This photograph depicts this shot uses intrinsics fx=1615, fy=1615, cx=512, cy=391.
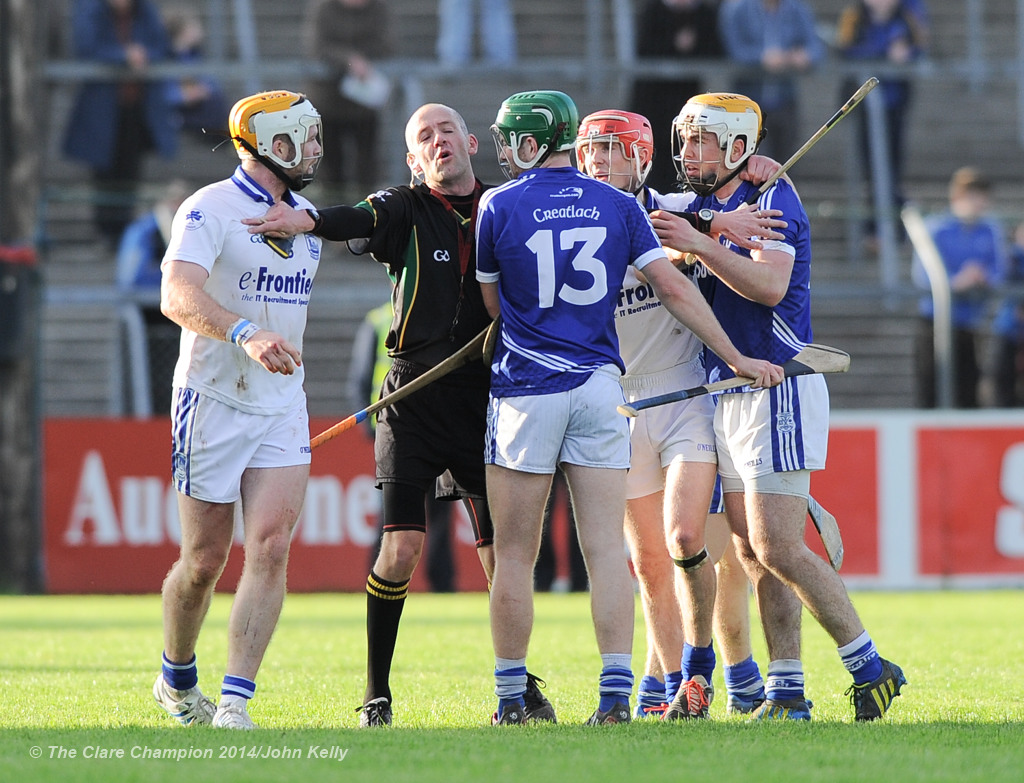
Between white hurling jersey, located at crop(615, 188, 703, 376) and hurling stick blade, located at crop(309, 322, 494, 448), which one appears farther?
white hurling jersey, located at crop(615, 188, 703, 376)

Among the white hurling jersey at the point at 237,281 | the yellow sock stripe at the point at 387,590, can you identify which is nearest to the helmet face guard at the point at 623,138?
the white hurling jersey at the point at 237,281

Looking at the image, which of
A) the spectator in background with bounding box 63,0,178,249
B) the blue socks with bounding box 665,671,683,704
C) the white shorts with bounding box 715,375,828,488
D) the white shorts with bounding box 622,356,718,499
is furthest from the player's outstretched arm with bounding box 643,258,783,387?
the spectator in background with bounding box 63,0,178,249

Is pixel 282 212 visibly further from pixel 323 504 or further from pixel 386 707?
pixel 323 504

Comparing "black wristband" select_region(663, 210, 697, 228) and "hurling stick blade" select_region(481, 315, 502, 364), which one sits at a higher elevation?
"black wristband" select_region(663, 210, 697, 228)

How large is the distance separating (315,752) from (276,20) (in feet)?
56.5

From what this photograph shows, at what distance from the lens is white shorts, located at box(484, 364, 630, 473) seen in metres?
6.00

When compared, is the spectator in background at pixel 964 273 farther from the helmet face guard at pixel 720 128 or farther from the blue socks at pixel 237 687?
the blue socks at pixel 237 687

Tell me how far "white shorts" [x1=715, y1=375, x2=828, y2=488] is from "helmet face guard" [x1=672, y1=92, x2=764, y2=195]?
886mm

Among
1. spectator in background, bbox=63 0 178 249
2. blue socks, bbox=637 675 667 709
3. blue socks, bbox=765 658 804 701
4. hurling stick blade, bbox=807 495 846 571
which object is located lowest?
blue socks, bbox=637 675 667 709

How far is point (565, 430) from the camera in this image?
6027mm

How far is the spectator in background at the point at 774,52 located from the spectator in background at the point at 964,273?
2.00 meters

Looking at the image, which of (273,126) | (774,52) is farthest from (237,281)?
(774,52)

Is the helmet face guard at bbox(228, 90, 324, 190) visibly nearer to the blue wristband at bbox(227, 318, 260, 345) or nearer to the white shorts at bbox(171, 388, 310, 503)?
the blue wristband at bbox(227, 318, 260, 345)

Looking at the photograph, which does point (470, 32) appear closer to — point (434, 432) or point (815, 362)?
point (434, 432)
